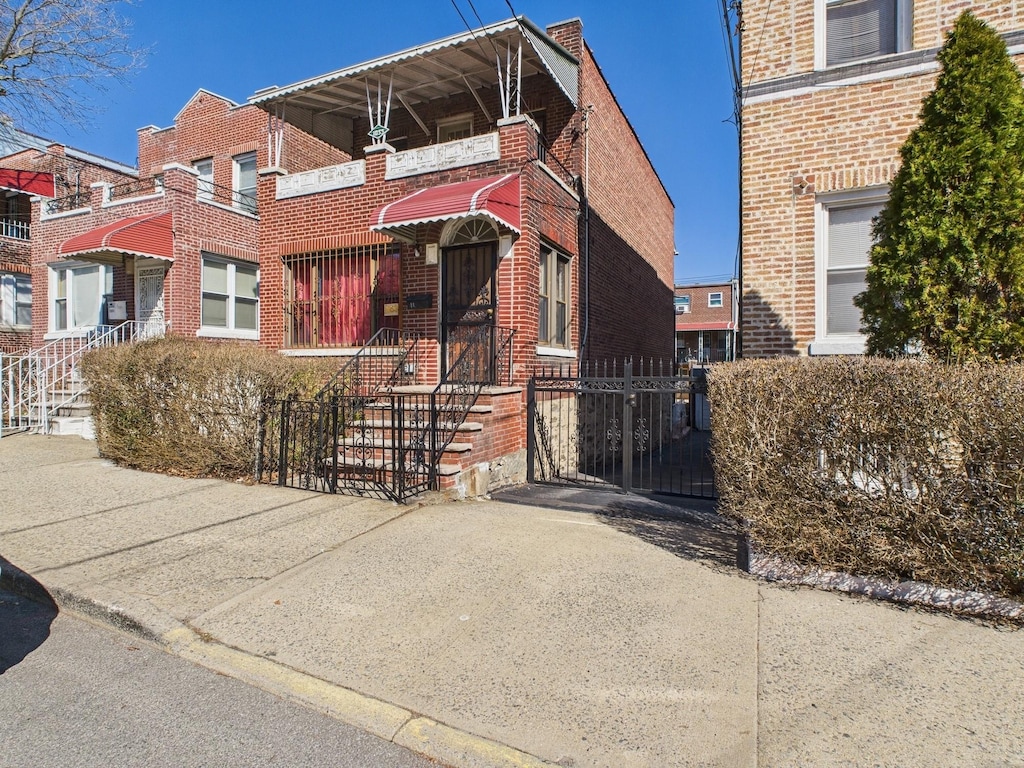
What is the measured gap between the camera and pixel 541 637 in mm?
3494

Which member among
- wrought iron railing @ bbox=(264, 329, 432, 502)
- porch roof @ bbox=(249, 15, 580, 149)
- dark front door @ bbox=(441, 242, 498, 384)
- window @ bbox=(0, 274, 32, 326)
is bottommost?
wrought iron railing @ bbox=(264, 329, 432, 502)

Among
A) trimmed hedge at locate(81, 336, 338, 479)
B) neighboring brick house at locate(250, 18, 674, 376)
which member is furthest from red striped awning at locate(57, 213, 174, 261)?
trimmed hedge at locate(81, 336, 338, 479)

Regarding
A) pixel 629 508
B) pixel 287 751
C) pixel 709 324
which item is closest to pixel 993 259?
pixel 629 508

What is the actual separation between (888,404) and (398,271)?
8.02 metres

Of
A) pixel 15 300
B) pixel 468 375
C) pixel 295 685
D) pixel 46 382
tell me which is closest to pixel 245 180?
pixel 46 382

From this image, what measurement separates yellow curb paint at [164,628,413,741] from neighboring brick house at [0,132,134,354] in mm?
18850

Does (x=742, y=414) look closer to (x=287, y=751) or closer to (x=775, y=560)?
(x=775, y=560)

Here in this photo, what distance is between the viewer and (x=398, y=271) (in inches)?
400

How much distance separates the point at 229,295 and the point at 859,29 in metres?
13.0

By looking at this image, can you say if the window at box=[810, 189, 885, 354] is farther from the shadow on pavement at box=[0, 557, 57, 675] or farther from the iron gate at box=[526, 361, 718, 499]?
the shadow on pavement at box=[0, 557, 57, 675]

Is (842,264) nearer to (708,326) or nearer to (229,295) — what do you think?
(229,295)

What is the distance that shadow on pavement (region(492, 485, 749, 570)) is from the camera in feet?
16.4

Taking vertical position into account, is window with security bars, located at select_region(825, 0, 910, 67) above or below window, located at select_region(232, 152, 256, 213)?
below

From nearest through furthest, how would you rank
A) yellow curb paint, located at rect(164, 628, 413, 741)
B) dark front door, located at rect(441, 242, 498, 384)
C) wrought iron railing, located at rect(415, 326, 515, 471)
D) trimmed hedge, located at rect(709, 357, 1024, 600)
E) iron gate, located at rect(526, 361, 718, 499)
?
yellow curb paint, located at rect(164, 628, 413, 741), trimmed hedge, located at rect(709, 357, 1024, 600), wrought iron railing, located at rect(415, 326, 515, 471), iron gate, located at rect(526, 361, 718, 499), dark front door, located at rect(441, 242, 498, 384)
